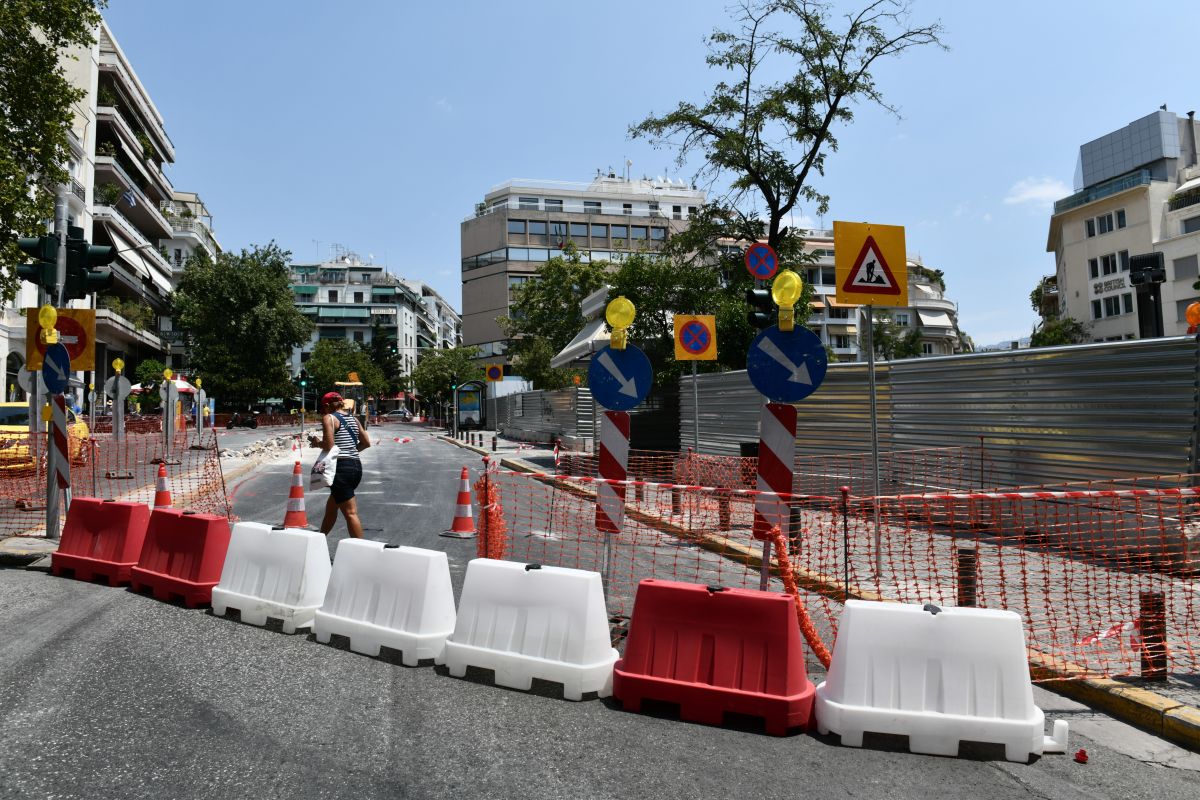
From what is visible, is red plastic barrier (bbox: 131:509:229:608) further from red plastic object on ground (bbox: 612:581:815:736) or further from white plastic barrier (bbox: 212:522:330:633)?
red plastic object on ground (bbox: 612:581:815:736)

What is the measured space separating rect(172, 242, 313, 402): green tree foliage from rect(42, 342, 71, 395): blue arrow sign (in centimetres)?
5708

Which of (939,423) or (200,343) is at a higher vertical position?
(200,343)

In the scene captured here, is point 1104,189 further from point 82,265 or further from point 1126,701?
→ point 82,265

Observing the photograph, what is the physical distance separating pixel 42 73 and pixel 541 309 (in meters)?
33.0

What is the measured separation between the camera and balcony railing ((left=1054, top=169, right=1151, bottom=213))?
55.7 m

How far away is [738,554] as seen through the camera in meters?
9.10

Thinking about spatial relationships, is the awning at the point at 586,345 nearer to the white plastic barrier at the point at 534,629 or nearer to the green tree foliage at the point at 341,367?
the white plastic barrier at the point at 534,629

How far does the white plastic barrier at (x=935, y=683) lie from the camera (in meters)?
3.85

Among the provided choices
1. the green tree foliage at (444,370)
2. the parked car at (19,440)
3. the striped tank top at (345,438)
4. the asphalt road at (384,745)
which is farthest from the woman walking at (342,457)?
the green tree foliage at (444,370)

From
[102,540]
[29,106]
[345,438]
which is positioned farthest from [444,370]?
[102,540]

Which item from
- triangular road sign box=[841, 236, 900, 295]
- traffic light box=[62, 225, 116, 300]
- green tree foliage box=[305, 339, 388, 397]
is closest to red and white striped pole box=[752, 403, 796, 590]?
triangular road sign box=[841, 236, 900, 295]

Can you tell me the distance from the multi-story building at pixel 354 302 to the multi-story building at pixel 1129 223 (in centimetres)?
7987

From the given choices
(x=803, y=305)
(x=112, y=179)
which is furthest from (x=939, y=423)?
(x=112, y=179)

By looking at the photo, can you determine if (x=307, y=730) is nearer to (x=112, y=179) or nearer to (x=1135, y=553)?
(x=1135, y=553)
